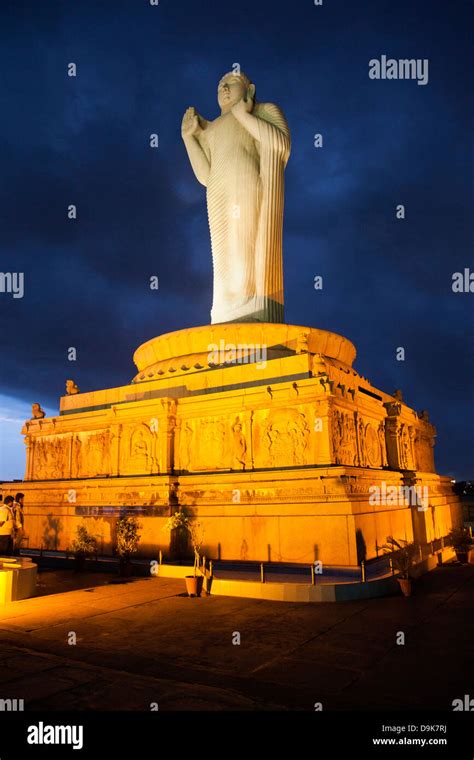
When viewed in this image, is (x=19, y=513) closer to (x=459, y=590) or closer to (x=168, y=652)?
(x=168, y=652)

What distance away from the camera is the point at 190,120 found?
24859 millimetres

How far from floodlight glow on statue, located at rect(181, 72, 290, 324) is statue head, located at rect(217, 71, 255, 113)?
0.05 meters

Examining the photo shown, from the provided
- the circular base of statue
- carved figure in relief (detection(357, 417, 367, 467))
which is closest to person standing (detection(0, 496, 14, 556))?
the circular base of statue

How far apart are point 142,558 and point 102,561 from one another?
1.26m

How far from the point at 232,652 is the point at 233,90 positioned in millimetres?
23665

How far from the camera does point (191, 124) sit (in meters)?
24.8

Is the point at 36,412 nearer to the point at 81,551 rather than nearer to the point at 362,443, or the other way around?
the point at 81,551

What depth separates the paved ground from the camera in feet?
18.6

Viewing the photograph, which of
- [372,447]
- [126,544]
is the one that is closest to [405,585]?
[372,447]

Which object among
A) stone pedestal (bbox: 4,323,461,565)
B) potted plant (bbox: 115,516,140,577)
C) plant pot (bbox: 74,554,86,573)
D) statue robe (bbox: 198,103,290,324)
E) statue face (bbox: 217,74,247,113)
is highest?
statue face (bbox: 217,74,247,113)

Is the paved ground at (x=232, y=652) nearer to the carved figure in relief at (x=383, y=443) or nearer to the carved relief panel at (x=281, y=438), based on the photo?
the carved relief panel at (x=281, y=438)

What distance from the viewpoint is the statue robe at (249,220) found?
22.0 metres

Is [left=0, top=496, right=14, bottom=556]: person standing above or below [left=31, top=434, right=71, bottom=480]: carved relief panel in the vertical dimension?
below

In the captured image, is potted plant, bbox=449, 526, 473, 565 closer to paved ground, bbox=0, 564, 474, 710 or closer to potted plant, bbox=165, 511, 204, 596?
paved ground, bbox=0, 564, 474, 710
